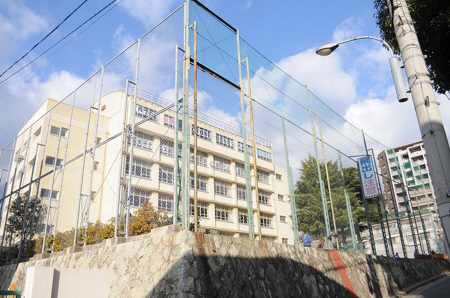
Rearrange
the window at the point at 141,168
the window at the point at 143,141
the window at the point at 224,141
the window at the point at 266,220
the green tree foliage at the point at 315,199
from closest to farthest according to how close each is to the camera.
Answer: the window at the point at 224,141
the window at the point at 143,141
the window at the point at 266,220
the window at the point at 141,168
the green tree foliage at the point at 315,199

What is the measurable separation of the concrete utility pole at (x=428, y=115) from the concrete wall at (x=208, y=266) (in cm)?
396

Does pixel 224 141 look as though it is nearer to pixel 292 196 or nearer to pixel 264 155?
pixel 264 155

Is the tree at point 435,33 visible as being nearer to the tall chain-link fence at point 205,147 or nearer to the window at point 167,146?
the tall chain-link fence at point 205,147

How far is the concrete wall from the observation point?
6.25 m

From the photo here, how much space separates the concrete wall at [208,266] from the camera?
625 centimetres

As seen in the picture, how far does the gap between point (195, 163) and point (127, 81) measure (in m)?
4.38

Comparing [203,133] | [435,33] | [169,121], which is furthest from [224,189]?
[435,33]

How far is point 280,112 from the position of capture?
12.2 m

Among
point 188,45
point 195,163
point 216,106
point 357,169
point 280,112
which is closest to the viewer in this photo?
point 195,163

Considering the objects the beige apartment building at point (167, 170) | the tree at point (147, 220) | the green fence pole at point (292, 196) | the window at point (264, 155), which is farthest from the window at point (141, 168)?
the green fence pole at point (292, 196)

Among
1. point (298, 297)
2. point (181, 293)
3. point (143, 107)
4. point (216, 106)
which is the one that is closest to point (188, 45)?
point (216, 106)

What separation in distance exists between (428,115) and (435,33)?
6298 mm

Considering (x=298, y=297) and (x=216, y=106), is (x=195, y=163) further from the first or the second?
(x=298, y=297)

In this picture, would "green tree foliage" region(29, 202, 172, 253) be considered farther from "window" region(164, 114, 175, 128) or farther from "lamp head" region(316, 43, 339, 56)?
"lamp head" region(316, 43, 339, 56)
